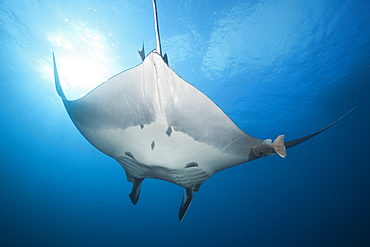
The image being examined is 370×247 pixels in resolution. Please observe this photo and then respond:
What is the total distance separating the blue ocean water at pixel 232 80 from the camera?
6.05m

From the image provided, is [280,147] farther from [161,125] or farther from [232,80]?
[232,80]

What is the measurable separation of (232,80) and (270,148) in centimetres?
764

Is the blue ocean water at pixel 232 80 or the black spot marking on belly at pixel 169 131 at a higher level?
the blue ocean water at pixel 232 80

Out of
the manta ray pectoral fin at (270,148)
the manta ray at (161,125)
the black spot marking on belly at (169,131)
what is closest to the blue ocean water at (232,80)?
the manta ray at (161,125)

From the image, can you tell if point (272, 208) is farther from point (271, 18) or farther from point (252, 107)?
point (271, 18)

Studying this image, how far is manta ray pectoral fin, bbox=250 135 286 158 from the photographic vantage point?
58.0 inches

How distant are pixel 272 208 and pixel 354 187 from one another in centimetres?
1449

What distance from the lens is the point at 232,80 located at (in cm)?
847

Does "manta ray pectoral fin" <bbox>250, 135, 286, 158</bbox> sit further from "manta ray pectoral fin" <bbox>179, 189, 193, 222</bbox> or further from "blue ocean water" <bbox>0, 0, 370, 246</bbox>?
"blue ocean water" <bbox>0, 0, 370, 246</bbox>

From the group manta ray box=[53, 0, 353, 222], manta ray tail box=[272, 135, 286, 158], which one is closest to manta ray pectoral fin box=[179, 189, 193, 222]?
manta ray box=[53, 0, 353, 222]

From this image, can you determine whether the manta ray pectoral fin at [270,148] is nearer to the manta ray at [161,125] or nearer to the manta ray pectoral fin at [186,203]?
the manta ray at [161,125]

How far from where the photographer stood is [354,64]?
7586 mm

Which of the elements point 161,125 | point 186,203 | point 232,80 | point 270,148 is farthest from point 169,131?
point 232,80

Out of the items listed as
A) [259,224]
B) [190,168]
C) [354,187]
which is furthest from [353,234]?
[190,168]
